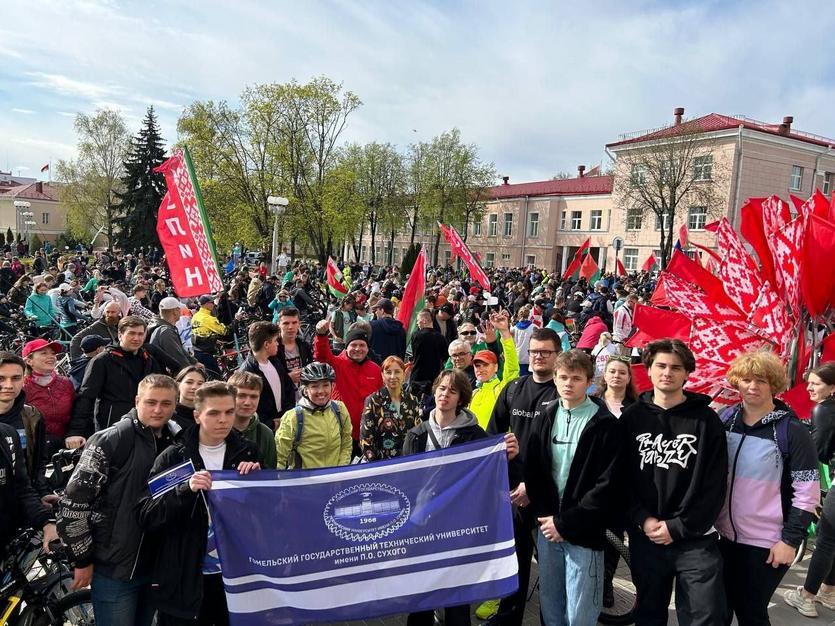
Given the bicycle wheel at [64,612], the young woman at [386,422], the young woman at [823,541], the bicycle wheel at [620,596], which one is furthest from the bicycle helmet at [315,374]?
the young woman at [823,541]

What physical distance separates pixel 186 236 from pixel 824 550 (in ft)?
25.1

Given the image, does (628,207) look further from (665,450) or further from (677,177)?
(665,450)

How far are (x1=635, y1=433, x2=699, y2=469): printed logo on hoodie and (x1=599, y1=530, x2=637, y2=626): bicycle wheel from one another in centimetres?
119

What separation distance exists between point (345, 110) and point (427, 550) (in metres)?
38.0

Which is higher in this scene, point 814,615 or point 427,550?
point 427,550

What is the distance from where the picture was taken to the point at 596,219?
47719 mm

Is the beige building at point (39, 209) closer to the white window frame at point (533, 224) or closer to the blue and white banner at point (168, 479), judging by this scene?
the white window frame at point (533, 224)

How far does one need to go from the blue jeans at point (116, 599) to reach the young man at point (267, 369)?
2048mm

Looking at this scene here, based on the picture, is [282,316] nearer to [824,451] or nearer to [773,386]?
[773,386]

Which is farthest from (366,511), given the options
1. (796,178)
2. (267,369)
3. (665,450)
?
(796,178)

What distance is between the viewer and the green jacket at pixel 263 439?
372 centimetres

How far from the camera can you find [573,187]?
5006 cm

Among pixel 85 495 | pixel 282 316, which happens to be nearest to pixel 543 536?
pixel 85 495

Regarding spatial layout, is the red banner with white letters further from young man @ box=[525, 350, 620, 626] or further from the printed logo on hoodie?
the printed logo on hoodie
